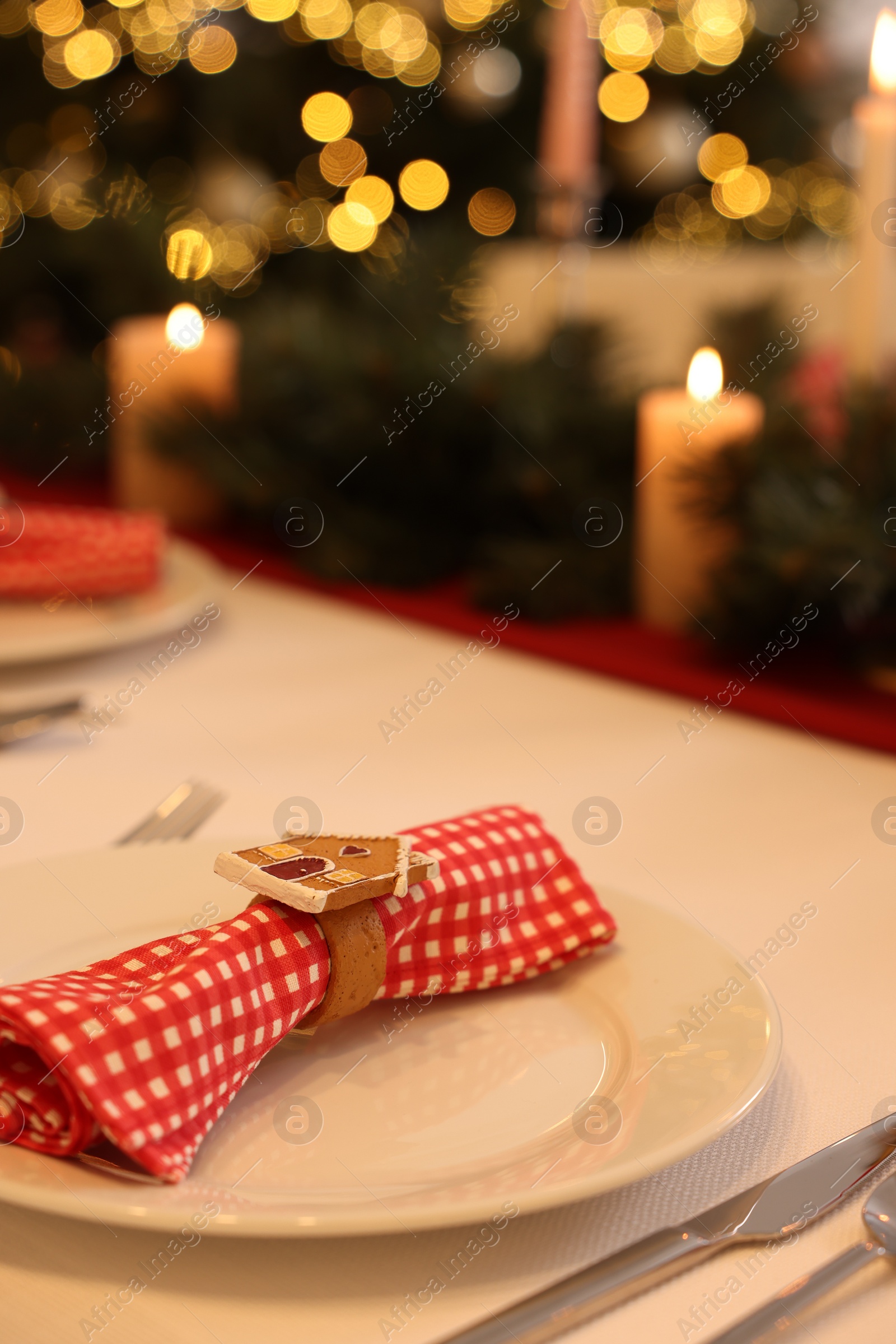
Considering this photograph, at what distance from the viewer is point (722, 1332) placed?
0.34 meters

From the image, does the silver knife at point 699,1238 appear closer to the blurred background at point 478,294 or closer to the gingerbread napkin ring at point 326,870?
the gingerbread napkin ring at point 326,870

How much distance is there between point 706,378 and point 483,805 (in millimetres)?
408

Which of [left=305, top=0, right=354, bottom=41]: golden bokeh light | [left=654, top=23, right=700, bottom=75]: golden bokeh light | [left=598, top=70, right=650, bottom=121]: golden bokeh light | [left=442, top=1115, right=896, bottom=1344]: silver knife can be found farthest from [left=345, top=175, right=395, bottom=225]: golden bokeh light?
[left=442, top=1115, right=896, bottom=1344]: silver knife

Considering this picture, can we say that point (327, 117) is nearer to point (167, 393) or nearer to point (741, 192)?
point (741, 192)

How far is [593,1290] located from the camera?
13.7 inches

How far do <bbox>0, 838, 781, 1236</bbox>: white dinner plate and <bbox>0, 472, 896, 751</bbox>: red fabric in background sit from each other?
364 millimetres

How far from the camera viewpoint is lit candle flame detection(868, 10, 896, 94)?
0.84 meters

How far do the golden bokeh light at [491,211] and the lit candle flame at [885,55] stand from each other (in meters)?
1.42

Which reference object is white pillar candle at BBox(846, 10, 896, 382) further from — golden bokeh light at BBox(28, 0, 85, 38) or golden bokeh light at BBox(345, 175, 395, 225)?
golden bokeh light at BBox(28, 0, 85, 38)

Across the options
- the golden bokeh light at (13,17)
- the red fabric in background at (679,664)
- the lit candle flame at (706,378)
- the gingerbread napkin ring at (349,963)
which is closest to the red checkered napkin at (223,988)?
the gingerbread napkin ring at (349,963)

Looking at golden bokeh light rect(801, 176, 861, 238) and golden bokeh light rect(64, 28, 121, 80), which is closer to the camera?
golden bokeh light rect(64, 28, 121, 80)

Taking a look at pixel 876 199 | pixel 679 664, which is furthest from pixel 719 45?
pixel 679 664

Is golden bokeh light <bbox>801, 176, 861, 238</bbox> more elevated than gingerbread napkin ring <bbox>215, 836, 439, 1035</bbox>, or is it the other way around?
golden bokeh light <bbox>801, 176, 861, 238</bbox>

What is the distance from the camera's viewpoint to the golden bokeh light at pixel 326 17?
198 centimetres
